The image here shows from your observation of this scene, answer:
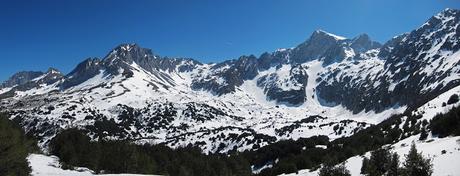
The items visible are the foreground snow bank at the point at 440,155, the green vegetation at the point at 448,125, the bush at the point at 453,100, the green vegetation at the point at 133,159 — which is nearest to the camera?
the foreground snow bank at the point at 440,155

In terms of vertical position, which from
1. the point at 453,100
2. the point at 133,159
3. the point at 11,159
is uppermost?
the point at 453,100

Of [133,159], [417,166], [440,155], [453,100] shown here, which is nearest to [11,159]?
[417,166]

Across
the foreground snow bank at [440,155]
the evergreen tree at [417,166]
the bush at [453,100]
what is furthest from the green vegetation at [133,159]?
the evergreen tree at [417,166]

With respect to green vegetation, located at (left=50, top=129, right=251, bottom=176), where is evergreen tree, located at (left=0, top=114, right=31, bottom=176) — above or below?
below

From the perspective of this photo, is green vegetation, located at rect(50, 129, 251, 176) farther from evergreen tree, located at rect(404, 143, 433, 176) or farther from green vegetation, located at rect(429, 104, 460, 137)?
evergreen tree, located at rect(404, 143, 433, 176)

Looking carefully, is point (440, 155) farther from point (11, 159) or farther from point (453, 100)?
point (453, 100)

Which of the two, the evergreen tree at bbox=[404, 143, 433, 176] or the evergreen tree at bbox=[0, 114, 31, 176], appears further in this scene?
the evergreen tree at bbox=[0, 114, 31, 176]

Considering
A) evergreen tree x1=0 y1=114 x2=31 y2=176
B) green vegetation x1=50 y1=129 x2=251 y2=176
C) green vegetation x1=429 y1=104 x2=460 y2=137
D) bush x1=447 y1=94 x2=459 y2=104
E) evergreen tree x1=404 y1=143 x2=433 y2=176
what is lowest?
evergreen tree x1=404 y1=143 x2=433 y2=176

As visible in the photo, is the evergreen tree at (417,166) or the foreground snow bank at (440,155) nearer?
the evergreen tree at (417,166)

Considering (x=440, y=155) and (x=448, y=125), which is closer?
(x=440, y=155)

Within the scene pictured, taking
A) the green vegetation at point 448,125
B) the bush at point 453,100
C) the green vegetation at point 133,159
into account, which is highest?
the bush at point 453,100

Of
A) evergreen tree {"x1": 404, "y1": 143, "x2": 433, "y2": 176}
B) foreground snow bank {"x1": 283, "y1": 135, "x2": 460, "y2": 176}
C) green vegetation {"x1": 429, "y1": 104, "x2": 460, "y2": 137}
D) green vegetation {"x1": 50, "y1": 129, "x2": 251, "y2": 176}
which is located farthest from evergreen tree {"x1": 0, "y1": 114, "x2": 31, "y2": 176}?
green vegetation {"x1": 429, "y1": 104, "x2": 460, "y2": 137}

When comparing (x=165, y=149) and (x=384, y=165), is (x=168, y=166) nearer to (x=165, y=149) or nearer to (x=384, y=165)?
(x=165, y=149)

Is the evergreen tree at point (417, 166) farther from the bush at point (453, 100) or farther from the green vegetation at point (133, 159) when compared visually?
the green vegetation at point (133, 159)
